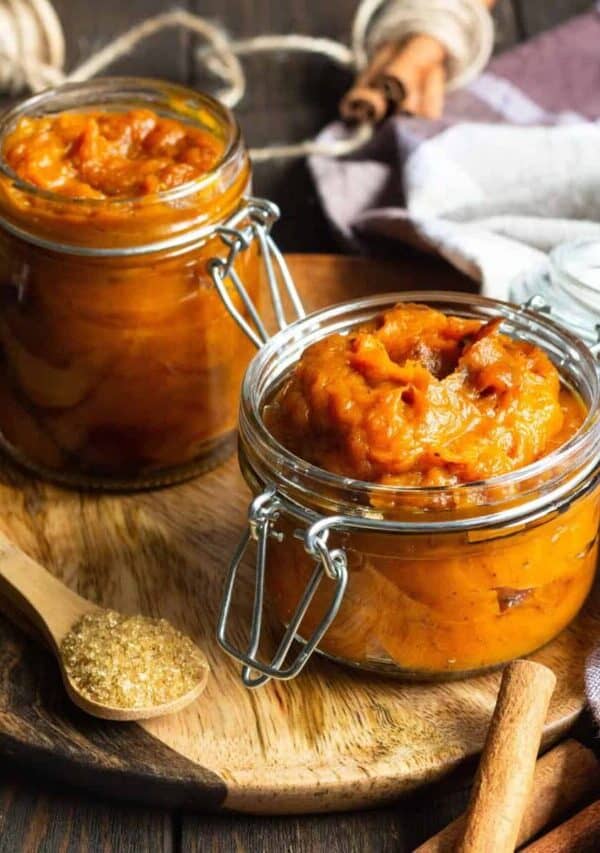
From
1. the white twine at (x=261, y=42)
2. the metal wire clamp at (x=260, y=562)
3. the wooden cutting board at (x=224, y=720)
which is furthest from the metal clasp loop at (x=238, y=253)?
the white twine at (x=261, y=42)

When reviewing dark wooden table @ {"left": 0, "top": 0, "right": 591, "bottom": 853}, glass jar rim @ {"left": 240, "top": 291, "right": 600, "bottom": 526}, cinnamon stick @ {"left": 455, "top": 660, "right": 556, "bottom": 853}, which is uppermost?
glass jar rim @ {"left": 240, "top": 291, "right": 600, "bottom": 526}

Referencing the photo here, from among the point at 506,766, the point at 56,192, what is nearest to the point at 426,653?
the point at 506,766

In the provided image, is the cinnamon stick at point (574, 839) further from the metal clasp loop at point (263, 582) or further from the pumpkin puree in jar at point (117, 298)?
the pumpkin puree in jar at point (117, 298)

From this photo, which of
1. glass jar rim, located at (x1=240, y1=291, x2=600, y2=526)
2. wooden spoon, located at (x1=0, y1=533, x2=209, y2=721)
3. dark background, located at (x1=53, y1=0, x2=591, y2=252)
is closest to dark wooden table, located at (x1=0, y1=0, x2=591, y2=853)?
dark background, located at (x1=53, y1=0, x2=591, y2=252)

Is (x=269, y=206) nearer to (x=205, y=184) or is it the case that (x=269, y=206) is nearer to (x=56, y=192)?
(x=205, y=184)

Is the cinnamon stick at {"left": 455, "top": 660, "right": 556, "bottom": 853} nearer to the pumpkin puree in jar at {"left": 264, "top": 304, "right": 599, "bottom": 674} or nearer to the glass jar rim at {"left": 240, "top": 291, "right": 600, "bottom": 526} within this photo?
the pumpkin puree in jar at {"left": 264, "top": 304, "right": 599, "bottom": 674}

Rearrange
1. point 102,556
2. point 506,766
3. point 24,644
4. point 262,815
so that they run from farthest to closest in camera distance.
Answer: point 102,556, point 24,644, point 262,815, point 506,766
